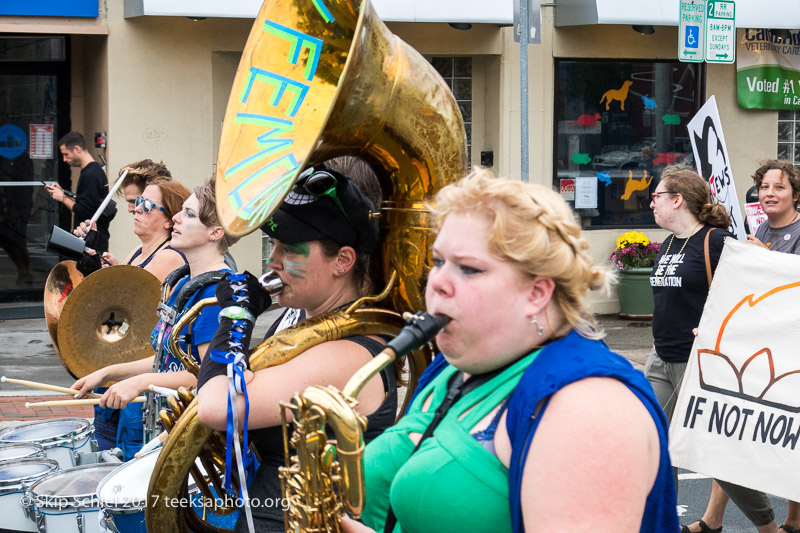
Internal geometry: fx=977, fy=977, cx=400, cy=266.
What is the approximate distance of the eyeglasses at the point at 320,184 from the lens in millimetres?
2529

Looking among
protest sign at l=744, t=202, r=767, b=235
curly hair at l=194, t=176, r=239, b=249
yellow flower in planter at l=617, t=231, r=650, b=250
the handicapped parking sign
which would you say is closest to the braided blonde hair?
curly hair at l=194, t=176, r=239, b=249

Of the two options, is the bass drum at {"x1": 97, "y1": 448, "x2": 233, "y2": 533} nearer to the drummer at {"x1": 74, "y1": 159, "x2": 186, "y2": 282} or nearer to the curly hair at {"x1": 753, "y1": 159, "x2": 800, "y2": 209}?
the drummer at {"x1": 74, "y1": 159, "x2": 186, "y2": 282}

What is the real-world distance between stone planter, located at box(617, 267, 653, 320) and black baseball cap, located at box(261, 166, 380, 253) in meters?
8.82

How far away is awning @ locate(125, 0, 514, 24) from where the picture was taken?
9.70 metres

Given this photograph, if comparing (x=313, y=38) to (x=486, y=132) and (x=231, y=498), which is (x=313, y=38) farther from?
(x=486, y=132)

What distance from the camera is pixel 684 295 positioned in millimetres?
5309

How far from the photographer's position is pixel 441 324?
1.75 metres

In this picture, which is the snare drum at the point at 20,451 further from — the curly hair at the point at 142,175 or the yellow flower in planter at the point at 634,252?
the yellow flower in planter at the point at 634,252

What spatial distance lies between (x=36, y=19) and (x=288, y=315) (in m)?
8.35

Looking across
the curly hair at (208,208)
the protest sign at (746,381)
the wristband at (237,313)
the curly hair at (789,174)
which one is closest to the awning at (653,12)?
the curly hair at (789,174)

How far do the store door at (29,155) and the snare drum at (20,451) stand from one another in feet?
24.4

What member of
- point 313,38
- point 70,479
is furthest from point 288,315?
point 70,479

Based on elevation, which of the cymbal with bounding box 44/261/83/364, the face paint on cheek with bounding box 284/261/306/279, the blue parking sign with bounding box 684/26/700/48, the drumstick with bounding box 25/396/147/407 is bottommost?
the drumstick with bounding box 25/396/147/407

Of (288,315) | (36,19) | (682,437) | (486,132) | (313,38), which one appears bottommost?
(682,437)
